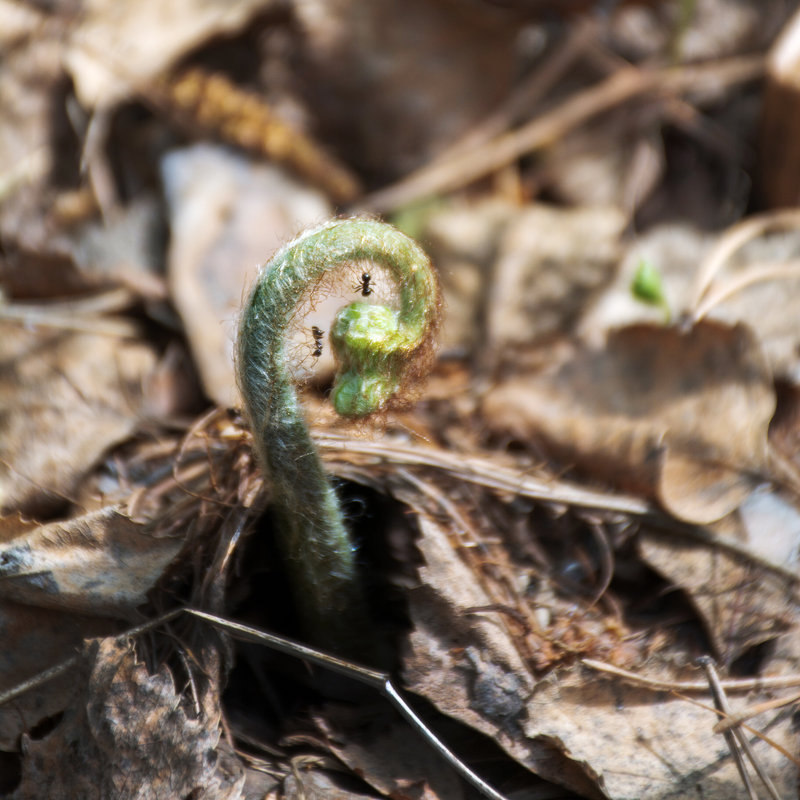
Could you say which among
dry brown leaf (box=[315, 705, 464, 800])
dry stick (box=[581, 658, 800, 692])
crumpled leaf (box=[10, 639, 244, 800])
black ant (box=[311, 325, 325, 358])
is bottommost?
crumpled leaf (box=[10, 639, 244, 800])

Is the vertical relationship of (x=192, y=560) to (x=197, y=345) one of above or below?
below

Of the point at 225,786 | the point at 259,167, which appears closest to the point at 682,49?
the point at 259,167

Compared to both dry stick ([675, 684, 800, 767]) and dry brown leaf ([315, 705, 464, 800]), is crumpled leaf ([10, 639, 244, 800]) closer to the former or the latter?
dry brown leaf ([315, 705, 464, 800])

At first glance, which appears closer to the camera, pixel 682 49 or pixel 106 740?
pixel 106 740

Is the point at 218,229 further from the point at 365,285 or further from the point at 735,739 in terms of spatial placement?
the point at 735,739

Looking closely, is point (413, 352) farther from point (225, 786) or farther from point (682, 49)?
point (682, 49)

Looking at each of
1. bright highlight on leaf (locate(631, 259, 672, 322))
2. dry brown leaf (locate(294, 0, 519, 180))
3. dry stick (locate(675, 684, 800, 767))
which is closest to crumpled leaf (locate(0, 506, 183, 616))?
dry stick (locate(675, 684, 800, 767))
